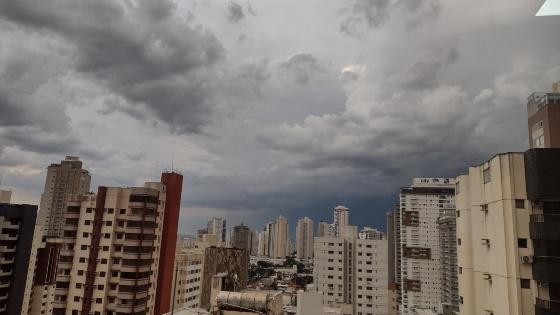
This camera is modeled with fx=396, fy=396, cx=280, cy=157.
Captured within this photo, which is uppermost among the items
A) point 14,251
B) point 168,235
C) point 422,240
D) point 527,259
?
point 422,240

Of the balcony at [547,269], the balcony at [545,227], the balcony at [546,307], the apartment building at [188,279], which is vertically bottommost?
the apartment building at [188,279]

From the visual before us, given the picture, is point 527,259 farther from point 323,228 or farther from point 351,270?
point 323,228

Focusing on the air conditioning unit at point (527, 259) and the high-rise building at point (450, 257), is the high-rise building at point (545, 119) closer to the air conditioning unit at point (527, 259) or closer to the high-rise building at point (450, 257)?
the air conditioning unit at point (527, 259)

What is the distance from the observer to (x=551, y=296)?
360 inches

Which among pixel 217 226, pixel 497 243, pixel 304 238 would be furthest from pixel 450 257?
pixel 304 238

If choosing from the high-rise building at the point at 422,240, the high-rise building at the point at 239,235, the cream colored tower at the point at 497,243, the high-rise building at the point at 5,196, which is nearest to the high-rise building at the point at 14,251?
the high-rise building at the point at 5,196

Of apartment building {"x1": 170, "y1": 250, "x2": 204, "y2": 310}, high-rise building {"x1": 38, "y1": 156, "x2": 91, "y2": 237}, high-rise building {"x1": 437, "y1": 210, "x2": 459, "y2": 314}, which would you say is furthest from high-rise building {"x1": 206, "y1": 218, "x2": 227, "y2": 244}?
high-rise building {"x1": 437, "y1": 210, "x2": 459, "y2": 314}

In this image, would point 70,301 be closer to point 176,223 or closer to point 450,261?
point 176,223

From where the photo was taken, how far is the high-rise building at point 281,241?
11650 centimetres

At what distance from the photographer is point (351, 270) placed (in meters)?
40.0

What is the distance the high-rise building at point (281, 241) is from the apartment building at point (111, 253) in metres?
91.3

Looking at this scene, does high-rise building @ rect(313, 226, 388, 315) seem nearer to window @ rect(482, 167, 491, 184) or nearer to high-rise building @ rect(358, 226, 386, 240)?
high-rise building @ rect(358, 226, 386, 240)

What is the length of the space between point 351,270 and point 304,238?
75.0m

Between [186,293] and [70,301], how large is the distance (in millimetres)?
15665
